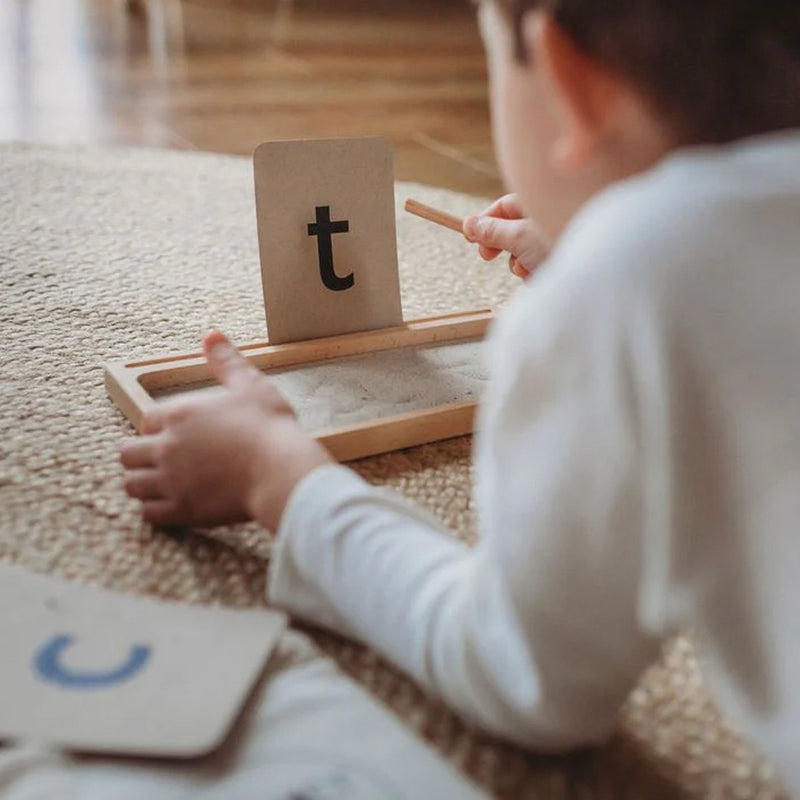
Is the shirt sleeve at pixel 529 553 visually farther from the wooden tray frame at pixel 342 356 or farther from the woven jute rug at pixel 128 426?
the wooden tray frame at pixel 342 356

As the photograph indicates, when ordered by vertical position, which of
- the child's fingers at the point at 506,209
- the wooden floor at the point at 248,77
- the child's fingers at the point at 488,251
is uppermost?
the wooden floor at the point at 248,77

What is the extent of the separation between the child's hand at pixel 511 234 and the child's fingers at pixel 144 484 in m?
0.37

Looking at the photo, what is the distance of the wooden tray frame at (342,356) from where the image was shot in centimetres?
75

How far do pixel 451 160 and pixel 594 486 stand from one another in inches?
52.5

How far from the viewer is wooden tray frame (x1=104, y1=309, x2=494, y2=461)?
2.46 feet

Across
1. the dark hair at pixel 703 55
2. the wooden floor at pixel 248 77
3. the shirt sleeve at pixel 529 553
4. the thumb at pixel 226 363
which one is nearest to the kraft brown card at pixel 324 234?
the thumb at pixel 226 363

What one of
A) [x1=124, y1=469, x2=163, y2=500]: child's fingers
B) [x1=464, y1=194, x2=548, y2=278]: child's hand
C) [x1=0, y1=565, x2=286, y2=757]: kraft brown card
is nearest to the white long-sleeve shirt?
[x1=0, y1=565, x2=286, y2=757]: kraft brown card

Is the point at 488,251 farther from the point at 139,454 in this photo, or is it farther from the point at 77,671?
the point at 77,671

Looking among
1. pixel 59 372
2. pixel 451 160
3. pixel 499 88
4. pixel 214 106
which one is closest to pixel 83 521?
pixel 59 372

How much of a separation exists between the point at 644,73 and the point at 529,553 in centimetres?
19

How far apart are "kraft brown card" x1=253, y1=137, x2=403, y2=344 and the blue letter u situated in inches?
14.5

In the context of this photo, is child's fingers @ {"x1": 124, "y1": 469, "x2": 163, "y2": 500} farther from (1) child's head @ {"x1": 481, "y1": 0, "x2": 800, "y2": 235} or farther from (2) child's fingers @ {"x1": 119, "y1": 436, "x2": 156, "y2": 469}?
(1) child's head @ {"x1": 481, "y1": 0, "x2": 800, "y2": 235}

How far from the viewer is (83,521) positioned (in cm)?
67

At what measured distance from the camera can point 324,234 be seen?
843 mm
